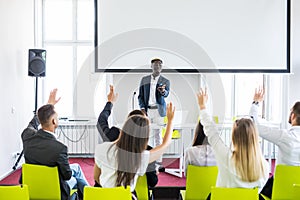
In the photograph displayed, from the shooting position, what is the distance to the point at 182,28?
Answer: 17.7 ft

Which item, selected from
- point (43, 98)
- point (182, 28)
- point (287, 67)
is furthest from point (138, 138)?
point (43, 98)

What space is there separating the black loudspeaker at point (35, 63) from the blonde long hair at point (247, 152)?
13.1ft

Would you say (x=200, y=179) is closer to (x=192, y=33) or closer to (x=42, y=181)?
(x=42, y=181)

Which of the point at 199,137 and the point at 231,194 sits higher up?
the point at 199,137

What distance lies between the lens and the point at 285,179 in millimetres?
2633

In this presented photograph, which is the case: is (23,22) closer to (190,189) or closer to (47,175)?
(47,175)

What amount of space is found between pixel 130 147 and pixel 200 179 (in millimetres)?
752


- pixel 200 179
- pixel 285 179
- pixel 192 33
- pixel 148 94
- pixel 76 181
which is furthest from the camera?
pixel 192 33

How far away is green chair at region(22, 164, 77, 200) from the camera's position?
8.67 feet

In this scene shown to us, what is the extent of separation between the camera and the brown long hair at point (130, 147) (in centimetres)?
235

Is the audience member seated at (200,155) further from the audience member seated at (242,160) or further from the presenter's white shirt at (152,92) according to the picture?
the presenter's white shirt at (152,92)

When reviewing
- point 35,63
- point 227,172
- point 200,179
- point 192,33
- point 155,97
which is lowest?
point 200,179

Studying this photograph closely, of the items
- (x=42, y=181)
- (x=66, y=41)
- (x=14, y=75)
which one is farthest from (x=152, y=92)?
(x=42, y=181)

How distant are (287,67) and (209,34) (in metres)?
1.33
